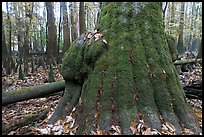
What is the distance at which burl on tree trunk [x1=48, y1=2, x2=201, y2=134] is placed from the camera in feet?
12.2

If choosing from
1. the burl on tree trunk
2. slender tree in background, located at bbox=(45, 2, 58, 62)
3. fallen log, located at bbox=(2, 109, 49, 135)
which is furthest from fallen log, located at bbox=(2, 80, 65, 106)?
slender tree in background, located at bbox=(45, 2, 58, 62)

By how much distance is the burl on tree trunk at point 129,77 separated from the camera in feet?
12.2

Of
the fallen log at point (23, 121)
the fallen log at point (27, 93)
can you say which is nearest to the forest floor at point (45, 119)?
the fallen log at point (23, 121)

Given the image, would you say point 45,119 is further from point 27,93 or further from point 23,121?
point 27,93

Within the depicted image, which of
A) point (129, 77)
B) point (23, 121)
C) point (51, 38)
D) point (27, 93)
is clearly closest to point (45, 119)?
point (23, 121)

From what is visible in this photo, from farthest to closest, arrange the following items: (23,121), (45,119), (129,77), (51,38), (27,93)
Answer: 1. (51,38)
2. (27,93)
3. (45,119)
4. (23,121)
5. (129,77)

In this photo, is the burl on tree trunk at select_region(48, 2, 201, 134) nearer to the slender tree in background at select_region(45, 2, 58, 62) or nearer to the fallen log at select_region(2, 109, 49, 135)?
the fallen log at select_region(2, 109, 49, 135)

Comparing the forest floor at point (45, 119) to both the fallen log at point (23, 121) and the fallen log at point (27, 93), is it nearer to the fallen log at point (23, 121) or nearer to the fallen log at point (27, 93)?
the fallen log at point (23, 121)

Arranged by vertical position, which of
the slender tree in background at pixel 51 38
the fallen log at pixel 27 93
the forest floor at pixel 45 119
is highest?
the slender tree in background at pixel 51 38

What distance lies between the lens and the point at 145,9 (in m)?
4.21

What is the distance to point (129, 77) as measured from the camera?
12.6ft

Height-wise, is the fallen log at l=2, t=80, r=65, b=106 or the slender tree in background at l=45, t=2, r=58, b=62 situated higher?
the slender tree in background at l=45, t=2, r=58, b=62

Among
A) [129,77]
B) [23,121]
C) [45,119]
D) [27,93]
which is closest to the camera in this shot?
[129,77]

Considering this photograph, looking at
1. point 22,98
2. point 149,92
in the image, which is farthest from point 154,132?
point 22,98
